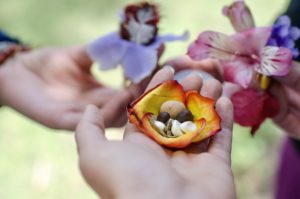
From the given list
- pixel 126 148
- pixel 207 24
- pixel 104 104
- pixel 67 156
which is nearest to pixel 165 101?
pixel 126 148

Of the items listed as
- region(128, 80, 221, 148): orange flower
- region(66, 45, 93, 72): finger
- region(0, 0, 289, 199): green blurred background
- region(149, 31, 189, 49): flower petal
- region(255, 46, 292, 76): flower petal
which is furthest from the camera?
region(0, 0, 289, 199): green blurred background

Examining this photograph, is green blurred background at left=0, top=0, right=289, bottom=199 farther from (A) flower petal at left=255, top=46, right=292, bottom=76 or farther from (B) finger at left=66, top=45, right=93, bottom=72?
(A) flower petal at left=255, top=46, right=292, bottom=76

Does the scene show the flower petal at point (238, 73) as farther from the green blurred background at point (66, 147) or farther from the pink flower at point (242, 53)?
the green blurred background at point (66, 147)

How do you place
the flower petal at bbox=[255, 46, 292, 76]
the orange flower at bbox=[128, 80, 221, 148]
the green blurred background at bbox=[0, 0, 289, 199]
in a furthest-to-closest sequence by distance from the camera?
the green blurred background at bbox=[0, 0, 289, 199]
the flower petal at bbox=[255, 46, 292, 76]
the orange flower at bbox=[128, 80, 221, 148]

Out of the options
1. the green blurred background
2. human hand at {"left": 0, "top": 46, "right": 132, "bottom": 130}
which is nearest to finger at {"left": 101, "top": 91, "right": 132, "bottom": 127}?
human hand at {"left": 0, "top": 46, "right": 132, "bottom": 130}

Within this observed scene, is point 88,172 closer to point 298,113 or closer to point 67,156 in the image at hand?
point 298,113

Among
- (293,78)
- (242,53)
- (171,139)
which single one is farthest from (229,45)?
(171,139)
